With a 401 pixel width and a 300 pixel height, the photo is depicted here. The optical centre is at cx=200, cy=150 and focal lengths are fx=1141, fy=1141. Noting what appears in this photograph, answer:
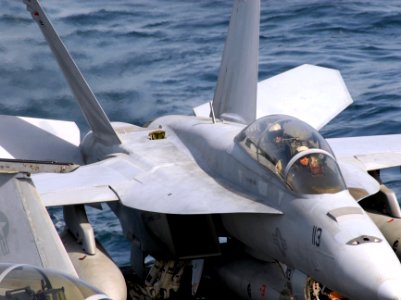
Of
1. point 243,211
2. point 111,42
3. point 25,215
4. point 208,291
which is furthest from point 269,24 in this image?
point 25,215

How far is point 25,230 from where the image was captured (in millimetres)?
9953

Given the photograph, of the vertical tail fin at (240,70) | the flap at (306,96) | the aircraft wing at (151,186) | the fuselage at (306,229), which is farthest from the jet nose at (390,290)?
the flap at (306,96)

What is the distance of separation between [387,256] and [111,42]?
1883 cm

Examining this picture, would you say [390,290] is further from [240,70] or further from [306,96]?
[306,96]

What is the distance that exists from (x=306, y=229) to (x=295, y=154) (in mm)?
962

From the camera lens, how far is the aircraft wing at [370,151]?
1539cm

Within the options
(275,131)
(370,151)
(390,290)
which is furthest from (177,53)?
(390,290)

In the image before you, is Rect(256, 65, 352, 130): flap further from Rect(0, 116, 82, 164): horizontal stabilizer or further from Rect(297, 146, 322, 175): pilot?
Rect(297, 146, 322, 175): pilot

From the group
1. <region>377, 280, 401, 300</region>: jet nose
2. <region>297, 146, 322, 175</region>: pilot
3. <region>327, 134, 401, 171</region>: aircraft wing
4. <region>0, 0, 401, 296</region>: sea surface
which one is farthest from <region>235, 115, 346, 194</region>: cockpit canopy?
<region>0, 0, 401, 296</region>: sea surface

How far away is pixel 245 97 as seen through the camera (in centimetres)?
1716

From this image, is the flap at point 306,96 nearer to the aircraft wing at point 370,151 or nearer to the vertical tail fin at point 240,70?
the vertical tail fin at point 240,70

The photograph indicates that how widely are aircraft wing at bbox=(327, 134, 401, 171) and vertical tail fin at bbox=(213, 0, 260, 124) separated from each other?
1.45 meters

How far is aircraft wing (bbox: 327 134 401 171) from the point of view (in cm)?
1539

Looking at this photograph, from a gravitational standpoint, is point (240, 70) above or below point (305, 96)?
above
